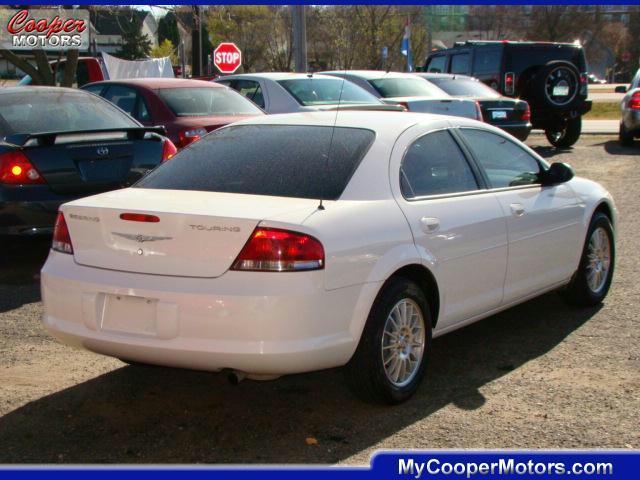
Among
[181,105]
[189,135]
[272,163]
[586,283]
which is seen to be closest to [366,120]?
[272,163]

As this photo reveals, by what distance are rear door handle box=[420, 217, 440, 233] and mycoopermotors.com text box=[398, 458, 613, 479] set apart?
1.27 meters

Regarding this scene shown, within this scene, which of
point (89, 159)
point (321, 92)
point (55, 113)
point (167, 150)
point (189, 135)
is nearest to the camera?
point (89, 159)

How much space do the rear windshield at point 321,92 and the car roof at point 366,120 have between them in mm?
6633

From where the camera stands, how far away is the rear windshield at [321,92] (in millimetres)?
12203

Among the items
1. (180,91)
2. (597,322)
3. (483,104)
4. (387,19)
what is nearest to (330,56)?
(387,19)

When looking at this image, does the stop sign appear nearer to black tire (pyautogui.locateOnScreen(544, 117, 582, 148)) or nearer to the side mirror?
black tire (pyautogui.locateOnScreen(544, 117, 582, 148))

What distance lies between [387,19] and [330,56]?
3541 mm

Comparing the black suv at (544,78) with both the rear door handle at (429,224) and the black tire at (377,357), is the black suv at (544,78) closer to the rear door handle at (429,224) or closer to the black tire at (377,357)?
the rear door handle at (429,224)

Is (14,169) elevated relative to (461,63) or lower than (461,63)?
lower

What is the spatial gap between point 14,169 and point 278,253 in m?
3.89

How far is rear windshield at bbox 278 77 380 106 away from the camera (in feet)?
40.0

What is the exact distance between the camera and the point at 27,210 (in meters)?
7.13

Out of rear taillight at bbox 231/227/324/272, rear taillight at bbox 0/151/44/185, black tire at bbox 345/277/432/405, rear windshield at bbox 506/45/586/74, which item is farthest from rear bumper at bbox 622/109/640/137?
rear taillight at bbox 231/227/324/272

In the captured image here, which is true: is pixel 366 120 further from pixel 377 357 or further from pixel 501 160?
pixel 377 357
